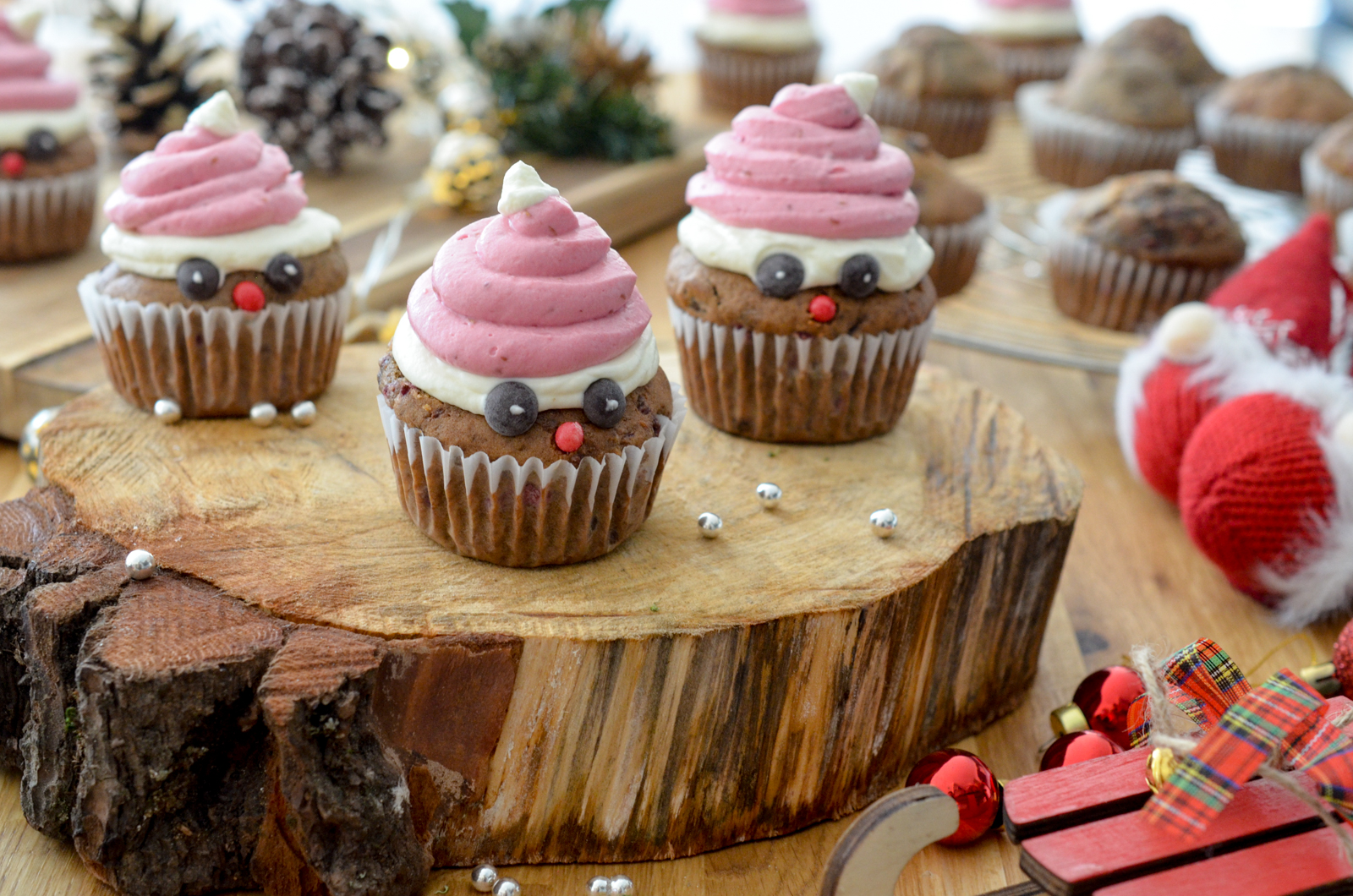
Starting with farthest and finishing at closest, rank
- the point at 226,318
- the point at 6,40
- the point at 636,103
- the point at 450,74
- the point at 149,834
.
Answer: the point at 450,74
the point at 636,103
the point at 6,40
the point at 226,318
the point at 149,834

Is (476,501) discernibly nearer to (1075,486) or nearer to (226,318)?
(226,318)

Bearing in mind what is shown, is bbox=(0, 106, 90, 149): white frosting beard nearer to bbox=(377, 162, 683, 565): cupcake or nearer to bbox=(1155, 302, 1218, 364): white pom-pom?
bbox=(377, 162, 683, 565): cupcake

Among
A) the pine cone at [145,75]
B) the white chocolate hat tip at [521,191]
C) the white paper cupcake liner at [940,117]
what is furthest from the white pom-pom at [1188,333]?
the pine cone at [145,75]

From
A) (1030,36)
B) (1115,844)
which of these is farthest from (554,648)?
(1030,36)

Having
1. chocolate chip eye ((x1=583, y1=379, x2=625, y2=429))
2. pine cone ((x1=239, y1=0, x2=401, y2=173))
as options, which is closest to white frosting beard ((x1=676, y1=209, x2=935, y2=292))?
chocolate chip eye ((x1=583, y1=379, x2=625, y2=429))

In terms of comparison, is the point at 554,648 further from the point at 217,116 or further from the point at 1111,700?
the point at 217,116

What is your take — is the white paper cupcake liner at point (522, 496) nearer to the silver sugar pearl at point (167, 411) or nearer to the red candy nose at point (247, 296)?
the red candy nose at point (247, 296)

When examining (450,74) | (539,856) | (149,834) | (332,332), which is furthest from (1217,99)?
(149,834)
